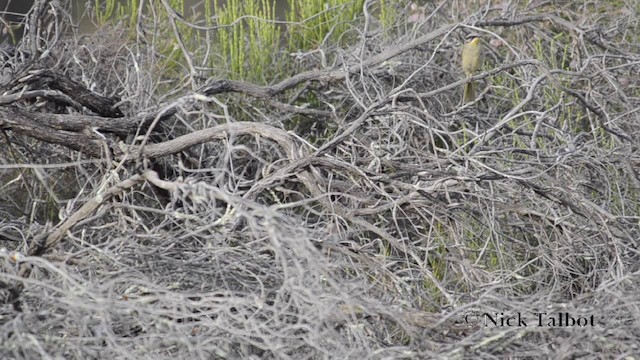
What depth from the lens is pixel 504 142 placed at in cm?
414

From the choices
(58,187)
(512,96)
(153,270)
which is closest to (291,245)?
(153,270)

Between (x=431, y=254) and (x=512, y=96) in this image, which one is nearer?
(x=431, y=254)

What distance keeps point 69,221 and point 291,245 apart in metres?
0.73

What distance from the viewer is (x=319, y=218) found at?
3.32 m

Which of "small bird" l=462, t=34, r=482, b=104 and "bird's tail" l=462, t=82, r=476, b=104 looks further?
"small bird" l=462, t=34, r=482, b=104

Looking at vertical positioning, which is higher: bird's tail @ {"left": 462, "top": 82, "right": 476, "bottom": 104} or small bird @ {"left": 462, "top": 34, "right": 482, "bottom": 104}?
small bird @ {"left": 462, "top": 34, "right": 482, "bottom": 104}

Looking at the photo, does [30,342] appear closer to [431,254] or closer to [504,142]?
[431,254]

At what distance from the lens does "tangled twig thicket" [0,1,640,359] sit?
2334 millimetres

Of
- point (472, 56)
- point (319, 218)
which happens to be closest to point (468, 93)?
point (472, 56)

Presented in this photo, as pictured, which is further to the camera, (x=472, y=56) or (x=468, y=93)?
(x=472, y=56)

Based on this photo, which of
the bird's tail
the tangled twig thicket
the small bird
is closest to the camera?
the tangled twig thicket

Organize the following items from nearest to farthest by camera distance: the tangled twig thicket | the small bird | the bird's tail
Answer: the tangled twig thicket, the bird's tail, the small bird

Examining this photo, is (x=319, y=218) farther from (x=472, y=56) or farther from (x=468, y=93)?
(x=472, y=56)

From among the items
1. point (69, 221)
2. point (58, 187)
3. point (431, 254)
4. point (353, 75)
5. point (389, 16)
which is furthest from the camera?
point (389, 16)
